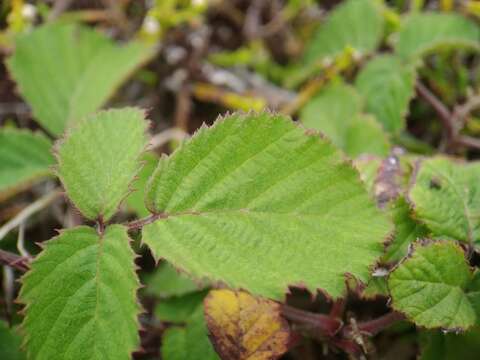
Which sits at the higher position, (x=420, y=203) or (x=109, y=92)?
(x=420, y=203)

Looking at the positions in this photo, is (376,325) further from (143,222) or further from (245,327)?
(143,222)

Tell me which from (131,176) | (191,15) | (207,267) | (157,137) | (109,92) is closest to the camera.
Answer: (207,267)

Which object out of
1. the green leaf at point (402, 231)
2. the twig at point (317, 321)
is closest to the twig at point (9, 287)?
the twig at point (317, 321)

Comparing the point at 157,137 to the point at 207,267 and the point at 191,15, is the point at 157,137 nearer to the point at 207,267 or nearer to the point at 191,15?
the point at 191,15

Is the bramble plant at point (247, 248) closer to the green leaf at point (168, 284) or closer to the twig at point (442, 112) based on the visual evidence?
the green leaf at point (168, 284)

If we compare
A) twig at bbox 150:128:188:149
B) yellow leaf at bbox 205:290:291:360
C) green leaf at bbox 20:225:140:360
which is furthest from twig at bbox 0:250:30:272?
twig at bbox 150:128:188:149

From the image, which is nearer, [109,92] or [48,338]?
[48,338]

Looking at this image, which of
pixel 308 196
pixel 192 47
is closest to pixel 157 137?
pixel 192 47

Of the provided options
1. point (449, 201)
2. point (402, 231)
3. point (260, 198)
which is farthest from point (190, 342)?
point (449, 201)
